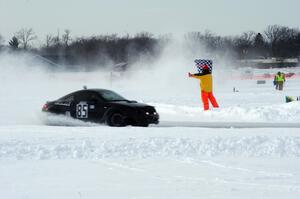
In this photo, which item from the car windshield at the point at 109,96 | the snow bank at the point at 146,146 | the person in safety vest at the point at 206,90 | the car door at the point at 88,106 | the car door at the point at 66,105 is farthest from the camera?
the person in safety vest at the point at 206,90

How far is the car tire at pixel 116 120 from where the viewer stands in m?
14.2

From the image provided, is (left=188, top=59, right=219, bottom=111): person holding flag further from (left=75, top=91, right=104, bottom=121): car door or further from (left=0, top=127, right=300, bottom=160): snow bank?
(left=0, top=127, right=300, bottom=160): snow bank

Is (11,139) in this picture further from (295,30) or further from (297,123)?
(295,30)

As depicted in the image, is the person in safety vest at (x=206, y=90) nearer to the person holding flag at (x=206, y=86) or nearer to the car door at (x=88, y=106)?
the person holding flag at (x=206, y=86)

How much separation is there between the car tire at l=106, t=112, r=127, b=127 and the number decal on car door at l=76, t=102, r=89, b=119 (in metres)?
0.78

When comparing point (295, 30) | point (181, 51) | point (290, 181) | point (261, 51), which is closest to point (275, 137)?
point (290, 181)

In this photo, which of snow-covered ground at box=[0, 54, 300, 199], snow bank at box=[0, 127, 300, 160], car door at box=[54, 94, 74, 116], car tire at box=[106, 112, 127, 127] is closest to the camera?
snow-covered ground at box=[0, 54, 300, 199]

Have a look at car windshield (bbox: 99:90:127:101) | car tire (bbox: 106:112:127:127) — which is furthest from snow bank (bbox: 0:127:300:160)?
car windshield (bbox: 99:90:127:101)

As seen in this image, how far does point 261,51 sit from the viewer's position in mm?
102750

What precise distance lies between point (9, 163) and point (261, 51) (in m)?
97.7

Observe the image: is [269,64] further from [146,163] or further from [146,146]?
[146,163]

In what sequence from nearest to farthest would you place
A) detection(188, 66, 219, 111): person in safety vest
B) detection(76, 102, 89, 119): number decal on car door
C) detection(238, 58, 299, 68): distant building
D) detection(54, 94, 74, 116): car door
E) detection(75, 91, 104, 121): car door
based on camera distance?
detection(75, 91, 104, 121): car door → detection(76, 102, 89, 119): number decal on car door → detection(54, 94, 74, 116): car door → detection(188, 66, 219, 111): person in safety vest → detection(238, 58, 299, 68): distant building

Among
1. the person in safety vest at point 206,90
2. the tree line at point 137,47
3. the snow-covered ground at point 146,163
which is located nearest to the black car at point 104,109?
the snow-covered ground at point 146,163

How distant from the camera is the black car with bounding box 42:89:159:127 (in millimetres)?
14195
